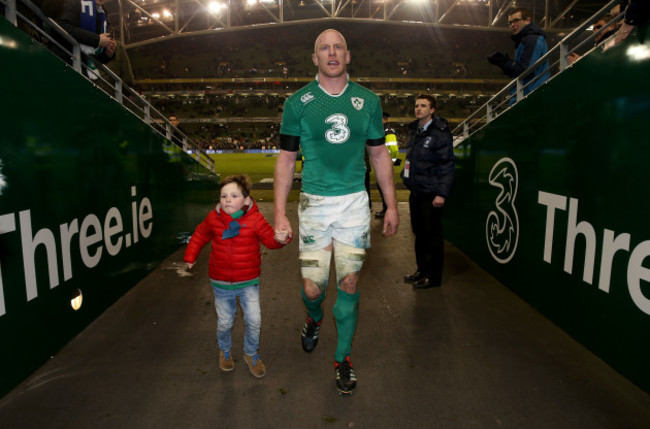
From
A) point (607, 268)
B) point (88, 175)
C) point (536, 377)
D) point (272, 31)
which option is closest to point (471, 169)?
point (607, 268)

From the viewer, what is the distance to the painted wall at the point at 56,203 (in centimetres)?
259

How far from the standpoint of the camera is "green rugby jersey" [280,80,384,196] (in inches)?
105

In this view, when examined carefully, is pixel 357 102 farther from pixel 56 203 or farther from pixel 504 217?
pixel 504 217

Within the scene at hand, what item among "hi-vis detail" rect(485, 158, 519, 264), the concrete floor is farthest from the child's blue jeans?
"hi-vis detail" rect(485, 158, 519, 264)

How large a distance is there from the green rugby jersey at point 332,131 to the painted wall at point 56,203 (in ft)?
5.49

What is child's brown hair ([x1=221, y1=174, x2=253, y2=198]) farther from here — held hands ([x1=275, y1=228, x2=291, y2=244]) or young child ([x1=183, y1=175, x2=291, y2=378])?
held hands ([x1=275, y1=228, x2=291, y2=244])

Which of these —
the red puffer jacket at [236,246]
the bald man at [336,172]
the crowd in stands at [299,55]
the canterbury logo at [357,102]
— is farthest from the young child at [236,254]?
the crowd in stands at [299,55]

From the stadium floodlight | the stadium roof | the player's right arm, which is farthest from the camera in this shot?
the stadium floodlight

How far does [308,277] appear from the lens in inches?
114

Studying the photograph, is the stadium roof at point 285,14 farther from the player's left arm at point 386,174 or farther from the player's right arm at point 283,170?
the player's right arm at point 283,170

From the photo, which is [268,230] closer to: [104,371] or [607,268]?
[104,371]

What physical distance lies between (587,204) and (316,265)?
2.05 m

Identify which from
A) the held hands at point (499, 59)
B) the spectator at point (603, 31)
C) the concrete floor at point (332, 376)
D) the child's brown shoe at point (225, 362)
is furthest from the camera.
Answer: the held hands at point (499, 59)

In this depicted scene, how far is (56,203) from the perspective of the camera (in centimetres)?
311
